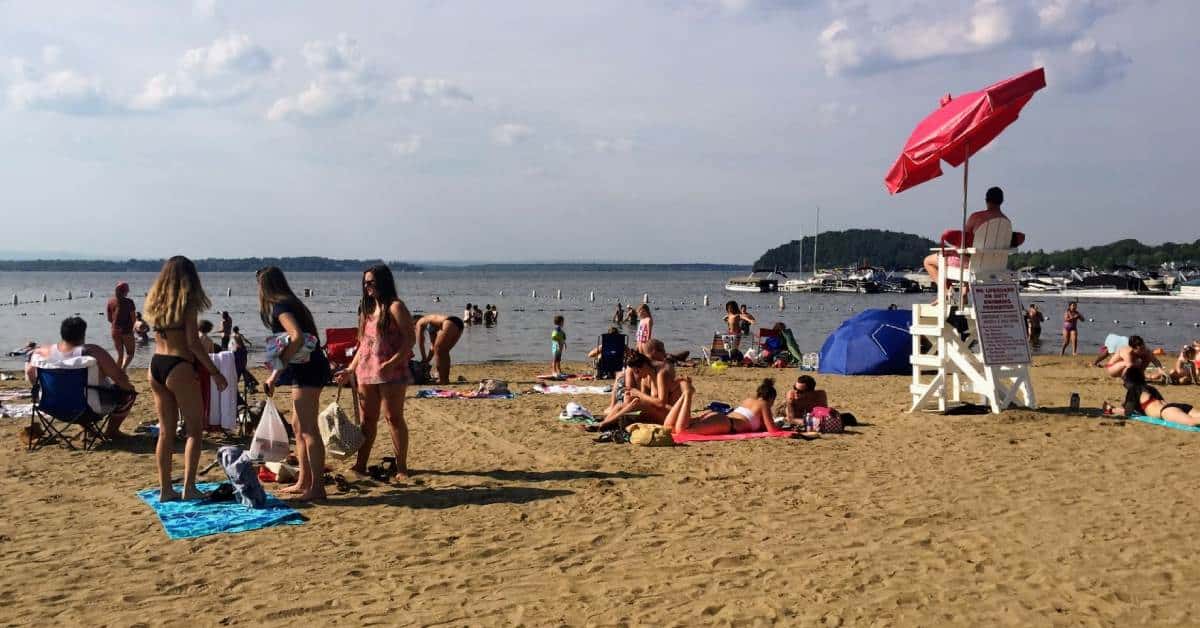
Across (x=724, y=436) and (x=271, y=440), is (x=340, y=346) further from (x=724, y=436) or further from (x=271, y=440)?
(x=271, y=440)

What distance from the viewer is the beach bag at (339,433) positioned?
6.68 m

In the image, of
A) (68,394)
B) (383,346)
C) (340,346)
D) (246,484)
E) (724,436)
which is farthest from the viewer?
(340,346)

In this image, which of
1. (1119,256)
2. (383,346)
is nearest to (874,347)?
(383,346)

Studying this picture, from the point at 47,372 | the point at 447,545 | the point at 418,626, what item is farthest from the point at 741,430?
the point at 47,372

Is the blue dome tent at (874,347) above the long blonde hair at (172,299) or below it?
below

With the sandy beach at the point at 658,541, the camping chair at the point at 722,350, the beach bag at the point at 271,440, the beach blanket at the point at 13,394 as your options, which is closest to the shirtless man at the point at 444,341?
the beach blanket at the point at 13,394

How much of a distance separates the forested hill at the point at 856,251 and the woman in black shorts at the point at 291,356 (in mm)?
160531

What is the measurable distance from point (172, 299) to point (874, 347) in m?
11.6

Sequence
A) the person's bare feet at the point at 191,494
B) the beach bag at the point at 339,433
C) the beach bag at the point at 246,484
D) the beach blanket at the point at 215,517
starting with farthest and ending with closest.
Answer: the beach bag at the point at 339,433, the person's bare feet at the point at 191,494, the beach bag at the point at 246,484, the beach blanket at the point at 215,517

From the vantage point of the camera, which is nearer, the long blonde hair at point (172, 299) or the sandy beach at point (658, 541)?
the sandy beach at point (658, 541)

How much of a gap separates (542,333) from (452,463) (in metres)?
23.5

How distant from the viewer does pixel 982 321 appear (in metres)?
9.10

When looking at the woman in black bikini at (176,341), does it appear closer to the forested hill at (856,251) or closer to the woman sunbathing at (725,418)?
the woman sunbathing at (725,418)

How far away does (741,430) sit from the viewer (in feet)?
28.6
